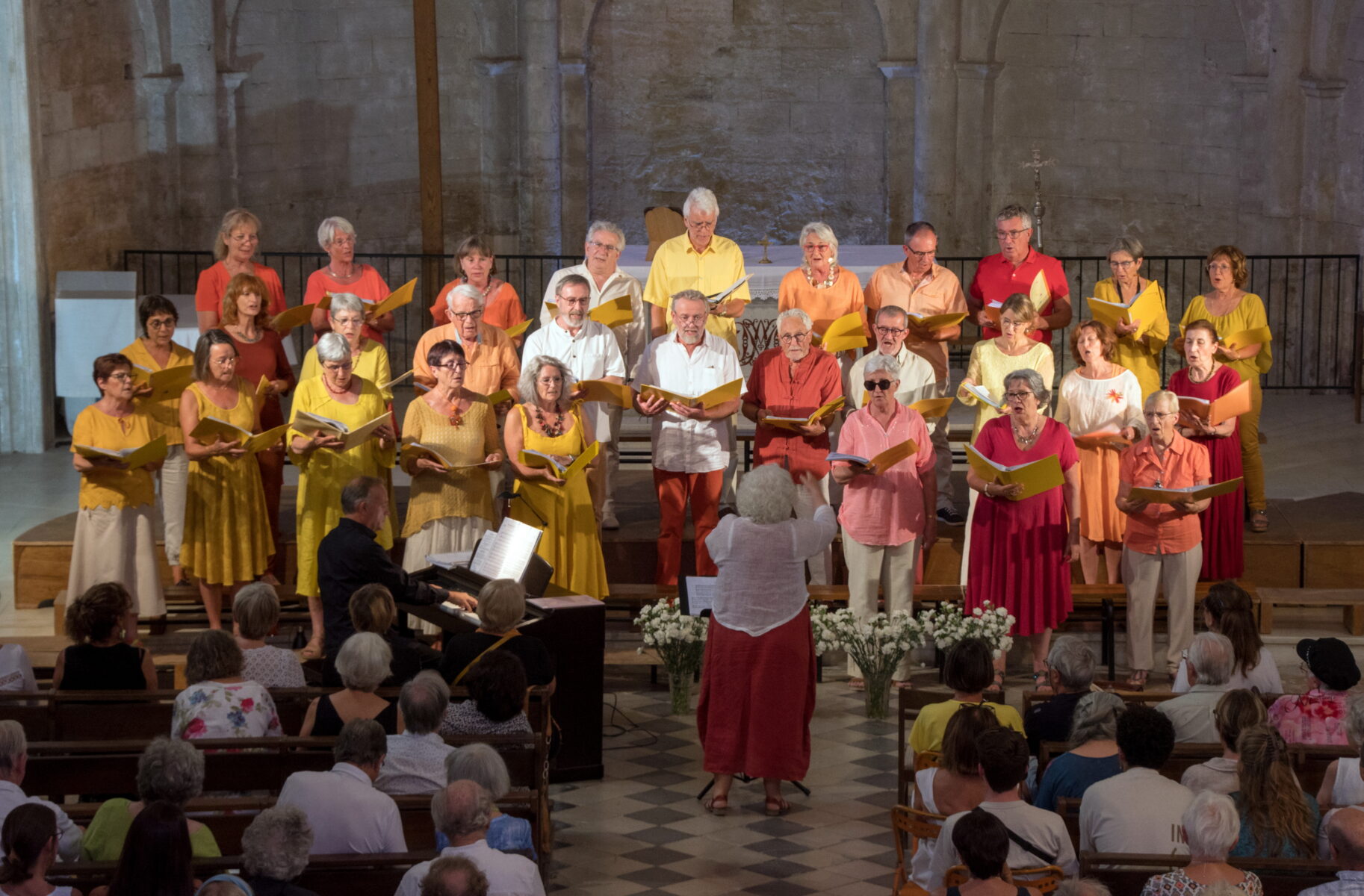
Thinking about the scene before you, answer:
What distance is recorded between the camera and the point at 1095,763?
5.69 metres

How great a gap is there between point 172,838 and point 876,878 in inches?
118

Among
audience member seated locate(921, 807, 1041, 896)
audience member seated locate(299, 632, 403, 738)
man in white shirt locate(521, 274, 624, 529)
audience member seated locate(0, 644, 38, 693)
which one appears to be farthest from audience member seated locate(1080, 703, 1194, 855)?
man in white shirt locate(521, 274, 624, 529)

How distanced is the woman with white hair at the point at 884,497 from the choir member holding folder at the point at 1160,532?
954mm

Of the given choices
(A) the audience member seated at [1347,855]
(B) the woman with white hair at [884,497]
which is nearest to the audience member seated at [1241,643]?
(A) the audience member seated at [1347,855]

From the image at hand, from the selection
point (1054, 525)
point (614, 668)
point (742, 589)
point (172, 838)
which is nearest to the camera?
point (172, 838)

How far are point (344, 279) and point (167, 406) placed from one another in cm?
124

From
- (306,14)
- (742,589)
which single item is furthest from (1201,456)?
(306,14)

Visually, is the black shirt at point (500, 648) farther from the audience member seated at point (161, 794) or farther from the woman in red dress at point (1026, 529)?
the woman in red dress at point (1026, 529)

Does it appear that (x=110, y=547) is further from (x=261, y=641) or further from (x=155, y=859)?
(x=155, y=859)

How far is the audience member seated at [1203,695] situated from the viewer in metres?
6.30

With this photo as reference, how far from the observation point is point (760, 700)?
7.25m

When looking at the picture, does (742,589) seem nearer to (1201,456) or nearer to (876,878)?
A: (876,878)

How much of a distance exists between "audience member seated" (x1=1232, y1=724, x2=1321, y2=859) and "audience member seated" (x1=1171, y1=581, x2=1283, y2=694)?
4.75 ft

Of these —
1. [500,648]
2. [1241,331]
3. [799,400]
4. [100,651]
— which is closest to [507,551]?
[500,648]
